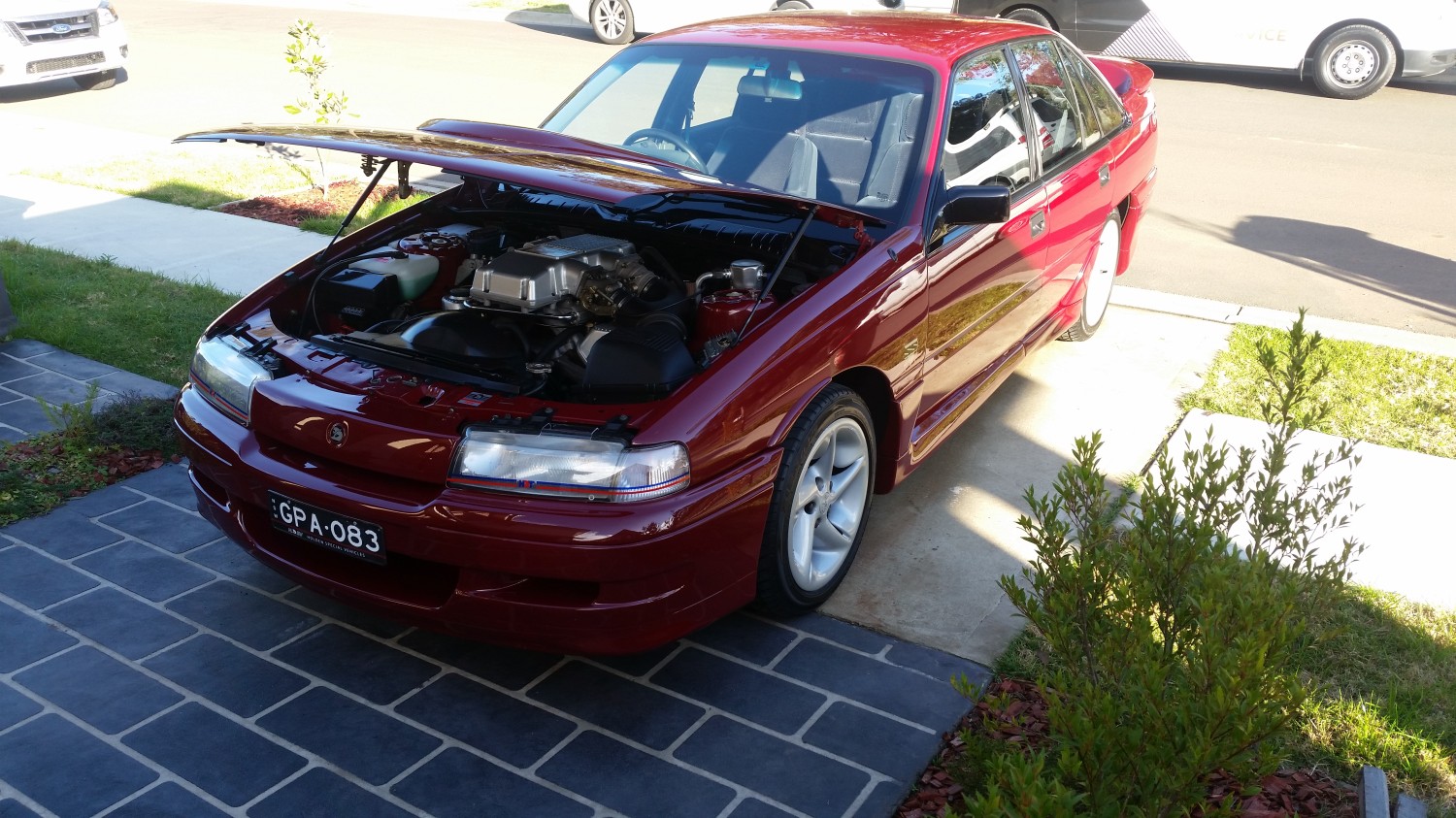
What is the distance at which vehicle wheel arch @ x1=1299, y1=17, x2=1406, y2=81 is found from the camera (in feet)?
42.6

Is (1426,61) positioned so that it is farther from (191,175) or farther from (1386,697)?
(191,175)

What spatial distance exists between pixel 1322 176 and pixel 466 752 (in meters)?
9.33

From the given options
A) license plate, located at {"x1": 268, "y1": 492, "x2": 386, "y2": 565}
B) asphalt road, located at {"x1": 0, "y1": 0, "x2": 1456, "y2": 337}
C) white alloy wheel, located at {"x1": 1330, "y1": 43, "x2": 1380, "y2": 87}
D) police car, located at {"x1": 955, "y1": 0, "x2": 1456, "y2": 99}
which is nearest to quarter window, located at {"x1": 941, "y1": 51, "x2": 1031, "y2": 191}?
license plate, located at {"x1": 268, "y1": 492, "x2": 386, "y2": 565}

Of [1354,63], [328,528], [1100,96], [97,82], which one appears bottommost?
[328,528]

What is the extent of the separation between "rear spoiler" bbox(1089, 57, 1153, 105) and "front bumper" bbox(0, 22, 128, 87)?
10.6 meters

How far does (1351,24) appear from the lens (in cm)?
1309

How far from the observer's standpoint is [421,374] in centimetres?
341

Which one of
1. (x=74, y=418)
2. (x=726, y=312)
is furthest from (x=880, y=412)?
(x=74, y=418)

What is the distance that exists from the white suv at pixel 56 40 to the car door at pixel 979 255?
1121 cm

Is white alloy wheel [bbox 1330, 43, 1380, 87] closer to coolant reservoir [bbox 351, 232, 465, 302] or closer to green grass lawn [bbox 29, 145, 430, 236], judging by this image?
Answer: green grass lawn [bbox 29, 145, 430, 236]

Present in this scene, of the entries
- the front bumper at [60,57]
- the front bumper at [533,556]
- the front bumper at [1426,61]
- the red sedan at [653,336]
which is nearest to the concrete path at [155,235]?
the red sedan at [653,336]

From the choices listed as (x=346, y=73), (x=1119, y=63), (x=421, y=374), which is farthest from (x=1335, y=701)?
(x=346, y=73)

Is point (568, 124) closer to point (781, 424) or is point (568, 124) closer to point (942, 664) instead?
point (781, 424)

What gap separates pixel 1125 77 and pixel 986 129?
8.39ft
